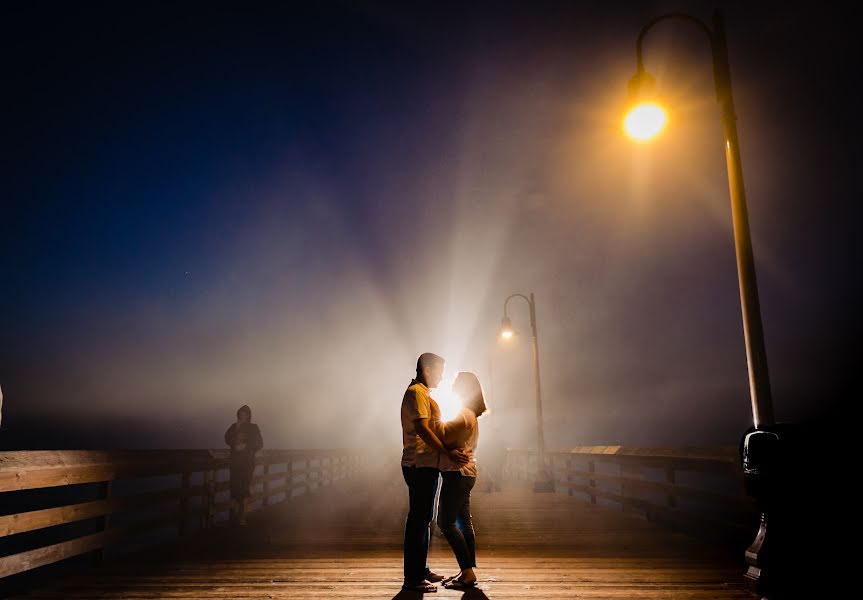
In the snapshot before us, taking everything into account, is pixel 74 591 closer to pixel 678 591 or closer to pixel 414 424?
pixel 414 424

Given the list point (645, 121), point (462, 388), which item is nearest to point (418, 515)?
point (462, 388)

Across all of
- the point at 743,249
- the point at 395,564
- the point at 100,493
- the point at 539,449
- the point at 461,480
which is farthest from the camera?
the point at 539,449

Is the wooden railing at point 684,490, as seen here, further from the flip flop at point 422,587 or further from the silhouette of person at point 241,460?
the silhouette of person at point 241,460

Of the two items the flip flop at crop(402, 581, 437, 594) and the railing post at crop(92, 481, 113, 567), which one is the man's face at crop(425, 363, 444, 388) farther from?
the railing post at crop(92, 481, 113, 567)

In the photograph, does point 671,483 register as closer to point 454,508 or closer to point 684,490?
point 684,490

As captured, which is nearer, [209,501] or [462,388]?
[462,388]

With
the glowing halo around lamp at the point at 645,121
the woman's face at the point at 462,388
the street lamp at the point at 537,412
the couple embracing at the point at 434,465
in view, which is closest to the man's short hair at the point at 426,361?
the couple embracing at the point at 434,465

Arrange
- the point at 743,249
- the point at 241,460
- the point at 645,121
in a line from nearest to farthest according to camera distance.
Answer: the point at 743,249, the point at 645,121, the point at 241,460

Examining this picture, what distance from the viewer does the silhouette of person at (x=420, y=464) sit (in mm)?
4832

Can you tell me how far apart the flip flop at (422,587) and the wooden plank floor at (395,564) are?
0.32 feet

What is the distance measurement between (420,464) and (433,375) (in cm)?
77

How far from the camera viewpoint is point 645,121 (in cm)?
596

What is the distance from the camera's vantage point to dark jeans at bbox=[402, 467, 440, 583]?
16.0 ft

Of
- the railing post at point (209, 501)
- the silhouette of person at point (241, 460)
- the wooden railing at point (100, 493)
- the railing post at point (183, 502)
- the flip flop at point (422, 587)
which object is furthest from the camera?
the silhouette of person at point (241, 460)
